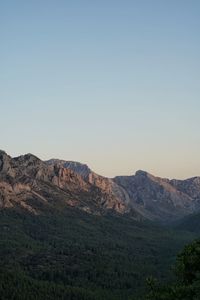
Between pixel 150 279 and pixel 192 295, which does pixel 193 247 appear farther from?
pixel 192 295

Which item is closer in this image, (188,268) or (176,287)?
(176,287)

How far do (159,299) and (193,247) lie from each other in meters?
7.15

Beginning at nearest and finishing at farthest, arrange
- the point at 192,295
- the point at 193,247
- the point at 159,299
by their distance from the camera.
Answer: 1. the point at 192,295
2. the point at 159,299
3. the point at 193,247

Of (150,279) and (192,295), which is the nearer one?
(192,295)

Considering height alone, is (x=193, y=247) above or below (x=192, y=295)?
above

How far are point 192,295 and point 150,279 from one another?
930 cm

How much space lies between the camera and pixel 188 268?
53562mm

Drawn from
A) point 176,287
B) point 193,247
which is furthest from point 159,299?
point 193,247

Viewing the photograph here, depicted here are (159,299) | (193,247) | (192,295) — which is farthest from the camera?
(193,247)

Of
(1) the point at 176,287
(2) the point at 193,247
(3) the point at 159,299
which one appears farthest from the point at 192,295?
(2) the point at 193,247

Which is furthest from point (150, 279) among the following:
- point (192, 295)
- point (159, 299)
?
point (192, 295)

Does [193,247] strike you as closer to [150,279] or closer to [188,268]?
[188,268]

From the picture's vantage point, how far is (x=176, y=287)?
48.0 meters

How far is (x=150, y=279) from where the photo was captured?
54.3 metres
